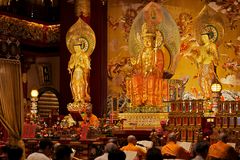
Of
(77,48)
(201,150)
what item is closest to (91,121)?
(77,48)

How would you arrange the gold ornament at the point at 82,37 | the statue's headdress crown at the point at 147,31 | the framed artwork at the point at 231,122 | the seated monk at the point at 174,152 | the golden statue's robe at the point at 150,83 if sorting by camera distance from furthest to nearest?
the gold ornament at the point at 82,37 → the statue's headdress crown at the point at 147,31 → the golden statue's robe at the point at 150,83 → the framed artwork at the point at 231,122 → the seated monk at the point at 174,152

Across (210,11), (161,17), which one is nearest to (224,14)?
(210,11)

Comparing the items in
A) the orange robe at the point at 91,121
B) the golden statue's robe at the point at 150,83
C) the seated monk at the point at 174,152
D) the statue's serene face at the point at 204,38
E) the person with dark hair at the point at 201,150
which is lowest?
the seated monk at the point at 174,152

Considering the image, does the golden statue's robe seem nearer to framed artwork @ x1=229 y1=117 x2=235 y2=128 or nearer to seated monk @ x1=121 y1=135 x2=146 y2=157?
framed artwork @ x1=229 y1=117 x2=235 y2=128

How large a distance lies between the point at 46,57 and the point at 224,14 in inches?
292

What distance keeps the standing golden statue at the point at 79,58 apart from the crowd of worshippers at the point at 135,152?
8.48m

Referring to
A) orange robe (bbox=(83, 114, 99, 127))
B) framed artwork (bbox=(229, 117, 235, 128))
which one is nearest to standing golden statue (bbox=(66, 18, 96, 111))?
orange robe (bbox=(83, 114, 99, 127))

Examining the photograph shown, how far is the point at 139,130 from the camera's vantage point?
635 inches

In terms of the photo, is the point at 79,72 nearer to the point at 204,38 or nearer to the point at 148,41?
the point at 148,41

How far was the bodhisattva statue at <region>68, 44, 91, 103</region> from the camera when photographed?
1806 cm

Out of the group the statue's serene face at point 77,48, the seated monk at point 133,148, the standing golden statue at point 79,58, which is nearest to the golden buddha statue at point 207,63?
the standing golden statue at point 79,58

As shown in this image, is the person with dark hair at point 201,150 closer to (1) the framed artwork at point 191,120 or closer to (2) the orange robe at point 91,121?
(1) the framed artwork at point 191,120

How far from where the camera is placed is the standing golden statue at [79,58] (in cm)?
1794

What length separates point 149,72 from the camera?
628 inches
